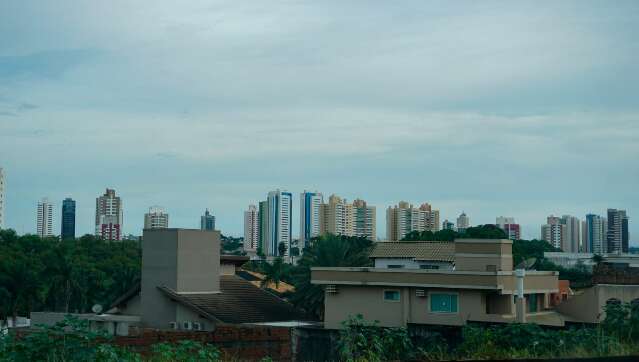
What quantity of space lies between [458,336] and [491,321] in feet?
5.14

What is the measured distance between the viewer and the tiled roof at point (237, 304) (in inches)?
1422

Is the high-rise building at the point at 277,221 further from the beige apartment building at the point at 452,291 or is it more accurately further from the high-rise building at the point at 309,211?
the beige apartment building at the point at 452,291

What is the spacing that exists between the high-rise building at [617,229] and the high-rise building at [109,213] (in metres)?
111

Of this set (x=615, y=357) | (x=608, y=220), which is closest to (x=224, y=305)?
(x=615, y=357)

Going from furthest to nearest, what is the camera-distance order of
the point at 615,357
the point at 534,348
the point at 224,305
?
the point at 224,305
the point at 534,348
the point at 615,357

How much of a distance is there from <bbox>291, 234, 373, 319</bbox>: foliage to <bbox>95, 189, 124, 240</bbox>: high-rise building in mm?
144630

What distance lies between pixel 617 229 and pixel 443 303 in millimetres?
159192

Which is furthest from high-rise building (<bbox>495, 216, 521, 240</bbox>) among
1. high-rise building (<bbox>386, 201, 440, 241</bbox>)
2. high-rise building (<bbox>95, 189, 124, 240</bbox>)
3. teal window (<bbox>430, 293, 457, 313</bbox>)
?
teal window (<bbox>430, 293, 457, 313</bbox>)

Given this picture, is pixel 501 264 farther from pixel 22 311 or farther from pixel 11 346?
pixel 22 311

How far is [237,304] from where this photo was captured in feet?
126

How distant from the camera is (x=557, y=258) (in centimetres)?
11212

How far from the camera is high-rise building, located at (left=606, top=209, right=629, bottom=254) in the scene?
587 ft

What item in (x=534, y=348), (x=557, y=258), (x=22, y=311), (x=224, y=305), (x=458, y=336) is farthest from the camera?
(x=557, y=258)

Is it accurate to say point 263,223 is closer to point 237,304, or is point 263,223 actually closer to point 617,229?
point 617,229
